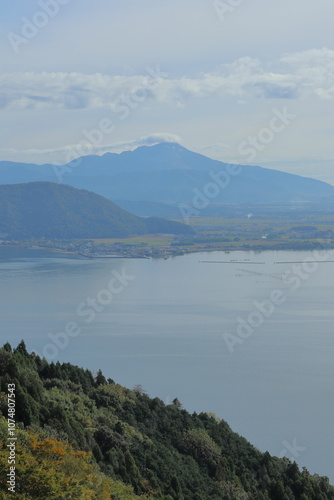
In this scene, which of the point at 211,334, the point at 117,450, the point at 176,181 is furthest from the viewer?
the point at 176,181

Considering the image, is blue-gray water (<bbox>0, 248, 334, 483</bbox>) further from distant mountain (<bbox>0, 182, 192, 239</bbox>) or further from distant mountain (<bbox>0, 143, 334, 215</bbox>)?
distant mountain (<bbox>0, 143, 334, 215</bbox>)

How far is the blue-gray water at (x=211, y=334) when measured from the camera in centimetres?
1144

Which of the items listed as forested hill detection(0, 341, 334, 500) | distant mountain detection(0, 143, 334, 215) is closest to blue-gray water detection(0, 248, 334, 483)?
forested hill detection(0, 341, 334, 500)

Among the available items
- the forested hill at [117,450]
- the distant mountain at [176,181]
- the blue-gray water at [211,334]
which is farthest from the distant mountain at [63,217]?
the forested hill at [117,450]

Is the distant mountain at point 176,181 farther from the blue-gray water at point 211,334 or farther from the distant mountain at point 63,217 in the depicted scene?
the blue-gray water at point 211,334

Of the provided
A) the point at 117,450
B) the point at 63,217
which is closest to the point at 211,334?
the point at 117,450

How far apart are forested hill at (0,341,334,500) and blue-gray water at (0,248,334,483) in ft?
5.50

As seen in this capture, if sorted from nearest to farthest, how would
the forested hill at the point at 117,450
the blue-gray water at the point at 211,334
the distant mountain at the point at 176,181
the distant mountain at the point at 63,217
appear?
the forested hill at the point at 117,450
the blue-gray water at the point at 211,334
the distant mountain at the point at 63,217
the distant mountain at the point at 176,181

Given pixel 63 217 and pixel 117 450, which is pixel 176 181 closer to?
pixel 63 217

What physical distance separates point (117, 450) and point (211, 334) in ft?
34.6

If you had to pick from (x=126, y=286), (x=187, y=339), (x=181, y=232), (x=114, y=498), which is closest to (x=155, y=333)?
(x=187, y=339)

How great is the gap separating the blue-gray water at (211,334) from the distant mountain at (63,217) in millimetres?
15458

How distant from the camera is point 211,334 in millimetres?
17281

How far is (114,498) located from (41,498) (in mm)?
1115
